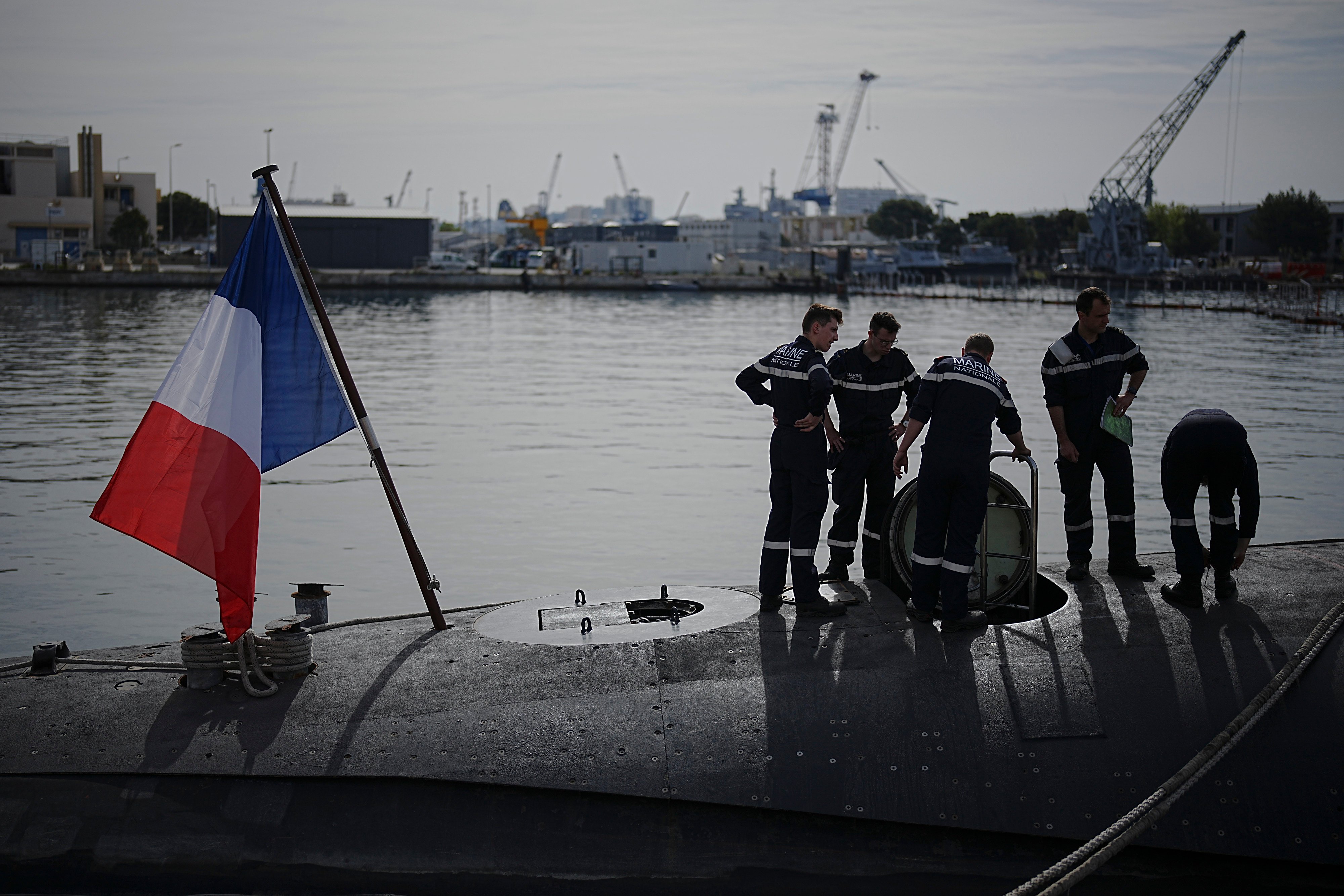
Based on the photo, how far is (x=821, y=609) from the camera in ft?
25.7

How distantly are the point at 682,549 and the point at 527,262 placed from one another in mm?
123077

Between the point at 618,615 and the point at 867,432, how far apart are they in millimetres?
2817

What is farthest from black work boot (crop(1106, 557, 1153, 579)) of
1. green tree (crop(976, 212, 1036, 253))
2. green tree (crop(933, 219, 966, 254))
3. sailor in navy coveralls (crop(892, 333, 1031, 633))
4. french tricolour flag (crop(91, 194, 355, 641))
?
green tree (crop(933, 219, 966, 254))

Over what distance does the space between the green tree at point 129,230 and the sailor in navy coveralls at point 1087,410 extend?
121955 mm

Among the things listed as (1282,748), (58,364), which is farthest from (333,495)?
(58,364)

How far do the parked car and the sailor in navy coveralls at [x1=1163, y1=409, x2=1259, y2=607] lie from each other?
105359mm

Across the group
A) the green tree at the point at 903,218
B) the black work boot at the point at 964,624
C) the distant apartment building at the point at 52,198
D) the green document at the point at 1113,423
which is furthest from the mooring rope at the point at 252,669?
the green tree at the point at 903,218

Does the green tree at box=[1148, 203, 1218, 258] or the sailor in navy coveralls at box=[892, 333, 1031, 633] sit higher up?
the green tree at box=[1148, 203, 1218, 258]

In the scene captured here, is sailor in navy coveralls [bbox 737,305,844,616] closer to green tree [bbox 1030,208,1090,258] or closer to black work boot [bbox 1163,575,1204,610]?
black work boot [bbox 1163,575,1204,610]

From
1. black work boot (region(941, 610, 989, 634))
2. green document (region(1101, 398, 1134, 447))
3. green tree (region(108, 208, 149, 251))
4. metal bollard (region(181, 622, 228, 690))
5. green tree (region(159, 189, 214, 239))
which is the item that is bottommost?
metal bollard (region(181, 622, 228, 690))

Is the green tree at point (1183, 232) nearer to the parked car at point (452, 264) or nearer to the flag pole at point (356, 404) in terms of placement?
the parked car at point (452, 264)

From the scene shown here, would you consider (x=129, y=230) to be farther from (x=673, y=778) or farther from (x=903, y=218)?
(x=673, y=778)

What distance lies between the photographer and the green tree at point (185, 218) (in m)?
154

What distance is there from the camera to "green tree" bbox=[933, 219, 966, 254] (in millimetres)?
172625
